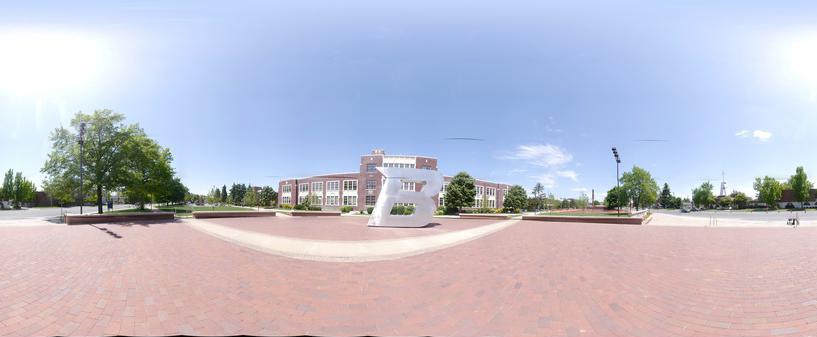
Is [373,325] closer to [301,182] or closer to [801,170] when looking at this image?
[301,182]

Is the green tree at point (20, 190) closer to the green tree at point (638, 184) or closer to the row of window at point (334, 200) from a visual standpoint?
the row of window at point (334, 200)

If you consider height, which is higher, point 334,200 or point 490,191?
point 490,191

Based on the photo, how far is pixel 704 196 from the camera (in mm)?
82750

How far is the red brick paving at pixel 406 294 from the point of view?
385cm

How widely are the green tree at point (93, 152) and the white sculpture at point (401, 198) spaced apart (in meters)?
16.6

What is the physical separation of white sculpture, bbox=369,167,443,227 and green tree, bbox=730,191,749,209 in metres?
88.4

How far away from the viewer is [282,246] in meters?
9.32

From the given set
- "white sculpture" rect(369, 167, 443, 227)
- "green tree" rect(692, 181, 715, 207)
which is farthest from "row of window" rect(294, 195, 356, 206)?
"green tree" rect(692, 181, 715, 207)

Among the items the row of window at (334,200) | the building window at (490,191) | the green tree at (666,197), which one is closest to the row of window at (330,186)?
the row of window at (334,200)

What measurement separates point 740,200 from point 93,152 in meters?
108

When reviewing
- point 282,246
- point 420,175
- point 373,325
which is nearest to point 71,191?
point 282,246

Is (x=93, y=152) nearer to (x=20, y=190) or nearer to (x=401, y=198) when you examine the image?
(x=401, y=198)

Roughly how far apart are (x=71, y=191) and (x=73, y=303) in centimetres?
2260

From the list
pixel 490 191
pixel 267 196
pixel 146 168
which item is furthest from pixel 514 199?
pixel 267 196
